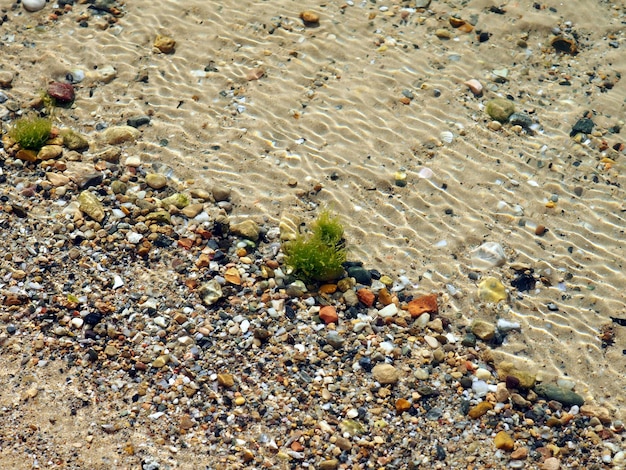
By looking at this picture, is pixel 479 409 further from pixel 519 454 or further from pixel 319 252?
pixel 319 252

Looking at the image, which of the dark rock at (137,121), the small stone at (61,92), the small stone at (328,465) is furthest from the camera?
the small stone at (61,92)

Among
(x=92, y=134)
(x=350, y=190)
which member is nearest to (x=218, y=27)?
(x=92, y=134)

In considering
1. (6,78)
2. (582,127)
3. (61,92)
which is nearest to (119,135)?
(61,92)

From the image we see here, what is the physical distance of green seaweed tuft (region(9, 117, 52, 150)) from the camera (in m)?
7.61

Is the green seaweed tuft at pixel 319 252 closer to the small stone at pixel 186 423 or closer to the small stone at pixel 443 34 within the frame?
the small stone at pixel 186 423

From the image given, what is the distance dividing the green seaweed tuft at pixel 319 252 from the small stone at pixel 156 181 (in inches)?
64.5

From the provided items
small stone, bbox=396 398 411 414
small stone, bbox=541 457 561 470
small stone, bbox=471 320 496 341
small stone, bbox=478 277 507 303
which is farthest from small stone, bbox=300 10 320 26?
small stone, bbox=541 457 561 470

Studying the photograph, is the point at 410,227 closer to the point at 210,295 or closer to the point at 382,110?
the point at 382,110

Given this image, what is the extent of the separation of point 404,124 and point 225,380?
13.1ft

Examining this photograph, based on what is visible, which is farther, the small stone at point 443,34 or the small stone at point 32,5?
the small stone at point 32,5

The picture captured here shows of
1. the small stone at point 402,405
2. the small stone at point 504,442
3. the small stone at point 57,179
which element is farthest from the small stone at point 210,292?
the small stone at point 504,442

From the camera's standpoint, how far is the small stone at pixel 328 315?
656 centimetres

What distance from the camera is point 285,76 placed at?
865 centimetres

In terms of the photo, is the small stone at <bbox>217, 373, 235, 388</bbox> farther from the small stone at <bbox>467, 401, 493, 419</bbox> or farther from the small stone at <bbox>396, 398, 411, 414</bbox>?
the small stone at <bbox>467, 401, 493, 419</bbox>
